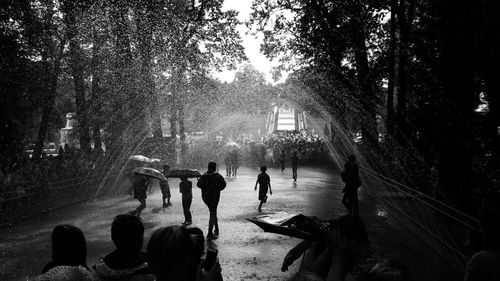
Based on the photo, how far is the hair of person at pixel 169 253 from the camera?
3021mm

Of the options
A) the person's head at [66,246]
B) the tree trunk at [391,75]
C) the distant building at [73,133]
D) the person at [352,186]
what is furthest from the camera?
the distant building at [73,133]

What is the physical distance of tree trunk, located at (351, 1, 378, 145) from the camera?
2133 centimetres

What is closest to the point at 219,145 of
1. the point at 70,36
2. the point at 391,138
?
the point at 70,36

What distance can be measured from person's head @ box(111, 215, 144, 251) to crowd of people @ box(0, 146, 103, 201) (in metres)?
10.7

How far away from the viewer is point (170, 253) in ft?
9.91

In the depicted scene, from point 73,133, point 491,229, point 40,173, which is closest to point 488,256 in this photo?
point 491,229

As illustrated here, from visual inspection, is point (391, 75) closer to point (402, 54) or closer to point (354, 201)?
point (402, 54)

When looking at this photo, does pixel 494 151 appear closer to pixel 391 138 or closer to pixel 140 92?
pixel 391 138

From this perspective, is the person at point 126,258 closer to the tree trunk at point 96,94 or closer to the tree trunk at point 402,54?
the tree trunk at point 402,54

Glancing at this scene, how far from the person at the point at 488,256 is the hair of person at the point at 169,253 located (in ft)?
7.41

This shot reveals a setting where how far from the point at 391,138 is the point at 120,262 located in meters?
18.3

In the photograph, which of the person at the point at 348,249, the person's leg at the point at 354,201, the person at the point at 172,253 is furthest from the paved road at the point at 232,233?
the person at the point at 172,253

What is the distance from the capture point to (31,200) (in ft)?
48.1

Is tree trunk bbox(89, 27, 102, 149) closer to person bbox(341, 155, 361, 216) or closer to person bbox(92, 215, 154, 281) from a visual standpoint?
person bbox(341, 155, 361, 216)
